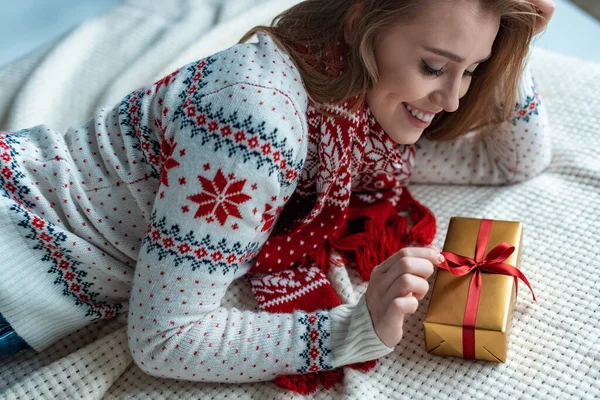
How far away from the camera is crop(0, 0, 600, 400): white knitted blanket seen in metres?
1.00

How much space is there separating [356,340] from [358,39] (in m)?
0.41

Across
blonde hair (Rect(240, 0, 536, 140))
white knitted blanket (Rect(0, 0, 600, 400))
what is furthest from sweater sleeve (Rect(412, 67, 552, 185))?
blonde hair (Rect(240, 0, 536, 140))

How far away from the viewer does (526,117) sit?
1.25m

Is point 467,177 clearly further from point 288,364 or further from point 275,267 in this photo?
point 288,364

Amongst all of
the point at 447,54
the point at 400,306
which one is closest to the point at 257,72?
the point at 447,54

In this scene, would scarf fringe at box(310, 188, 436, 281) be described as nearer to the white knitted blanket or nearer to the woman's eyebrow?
the white knitted blanket

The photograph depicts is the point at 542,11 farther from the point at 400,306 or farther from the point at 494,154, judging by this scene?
the point at 400,306

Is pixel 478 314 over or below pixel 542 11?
below

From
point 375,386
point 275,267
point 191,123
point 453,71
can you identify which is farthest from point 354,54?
point 375,386

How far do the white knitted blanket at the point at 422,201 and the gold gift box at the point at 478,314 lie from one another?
0.12 feet

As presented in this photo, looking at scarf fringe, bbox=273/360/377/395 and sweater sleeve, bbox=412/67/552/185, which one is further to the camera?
sweater sleeve, bbox=412/67/552/185

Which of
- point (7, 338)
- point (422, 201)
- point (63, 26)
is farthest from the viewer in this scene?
point (63, 26)

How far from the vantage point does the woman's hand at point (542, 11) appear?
3.37 ft

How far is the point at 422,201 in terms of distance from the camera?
1307mm
